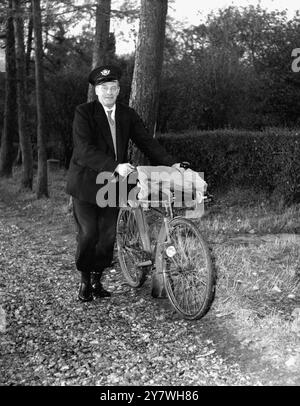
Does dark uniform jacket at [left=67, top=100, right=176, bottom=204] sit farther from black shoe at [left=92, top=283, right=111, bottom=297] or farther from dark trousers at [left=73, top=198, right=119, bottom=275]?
black shoe at [left=92, top=283, right=111, bottom=297]

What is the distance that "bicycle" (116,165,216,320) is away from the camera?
3.99m

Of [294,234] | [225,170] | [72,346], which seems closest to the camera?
[72,346]

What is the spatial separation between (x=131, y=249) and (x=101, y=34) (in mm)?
5963

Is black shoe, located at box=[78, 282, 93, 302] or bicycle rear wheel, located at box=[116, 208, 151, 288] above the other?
bicycle rear wheel, located at box=[116, 208, 151, 288]

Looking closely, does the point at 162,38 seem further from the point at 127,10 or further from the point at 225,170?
the point at 127,10

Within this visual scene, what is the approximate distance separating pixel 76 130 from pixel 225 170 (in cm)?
649

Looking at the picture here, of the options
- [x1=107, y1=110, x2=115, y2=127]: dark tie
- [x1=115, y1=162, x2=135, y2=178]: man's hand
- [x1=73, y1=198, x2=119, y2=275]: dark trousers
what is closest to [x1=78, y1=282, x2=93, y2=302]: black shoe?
[x1=73, y1=198, x2=119, y2=275]: dark trousers

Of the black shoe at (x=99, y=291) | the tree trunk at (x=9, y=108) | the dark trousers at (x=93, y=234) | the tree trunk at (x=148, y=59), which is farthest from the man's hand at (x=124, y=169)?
the tree trunk at (x=9, y=108)

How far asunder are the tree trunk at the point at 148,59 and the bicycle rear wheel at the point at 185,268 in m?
3.27

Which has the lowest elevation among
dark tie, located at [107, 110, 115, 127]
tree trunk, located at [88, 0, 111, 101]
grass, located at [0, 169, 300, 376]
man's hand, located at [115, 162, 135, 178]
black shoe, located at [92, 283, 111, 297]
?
black shoe, located at [92, 283, 111, 297]

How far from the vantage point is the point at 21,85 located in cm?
1445

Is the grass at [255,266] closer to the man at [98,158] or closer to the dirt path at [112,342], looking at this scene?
the dirt path at [112,342]

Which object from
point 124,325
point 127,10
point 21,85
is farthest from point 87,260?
point 21,85

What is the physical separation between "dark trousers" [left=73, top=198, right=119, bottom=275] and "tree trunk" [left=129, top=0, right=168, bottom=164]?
2708 mm
